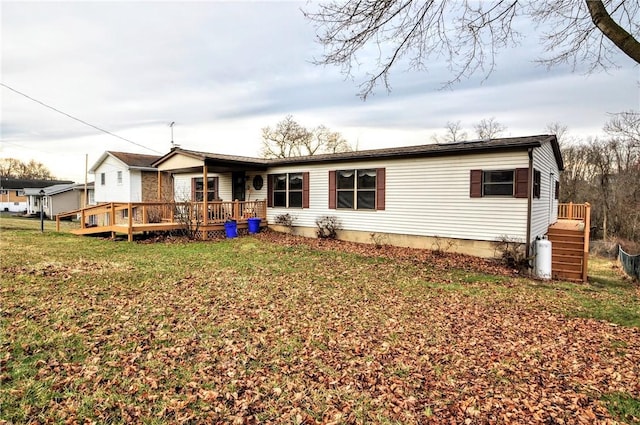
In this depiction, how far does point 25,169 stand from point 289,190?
238 feet

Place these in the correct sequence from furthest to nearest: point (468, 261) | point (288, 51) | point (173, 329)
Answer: point (468, 261) < point (288, 51) < point (173, 329)

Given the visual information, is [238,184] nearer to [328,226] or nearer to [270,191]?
[270,191]

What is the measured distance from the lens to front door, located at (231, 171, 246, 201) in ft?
52.5

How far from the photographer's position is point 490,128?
31.9 metres

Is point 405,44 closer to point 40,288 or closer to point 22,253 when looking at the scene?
point 40,288

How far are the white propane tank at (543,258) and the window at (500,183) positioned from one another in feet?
4.60

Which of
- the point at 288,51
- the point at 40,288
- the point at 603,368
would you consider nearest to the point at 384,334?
the point at 603,368

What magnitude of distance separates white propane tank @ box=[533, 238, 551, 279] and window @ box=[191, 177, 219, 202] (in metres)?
13.9

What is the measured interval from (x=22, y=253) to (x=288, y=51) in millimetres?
8743

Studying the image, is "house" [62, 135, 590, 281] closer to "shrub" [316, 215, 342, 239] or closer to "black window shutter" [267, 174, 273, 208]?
"black window shutter" [267, 174, 273, 208]

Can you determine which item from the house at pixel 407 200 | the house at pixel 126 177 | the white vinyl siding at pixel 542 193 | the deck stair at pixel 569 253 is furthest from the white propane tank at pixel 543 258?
the house at pixel 126 177

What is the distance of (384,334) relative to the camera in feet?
14.8

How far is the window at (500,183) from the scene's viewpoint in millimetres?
9477

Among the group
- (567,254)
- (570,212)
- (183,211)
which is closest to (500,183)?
(567,254)
